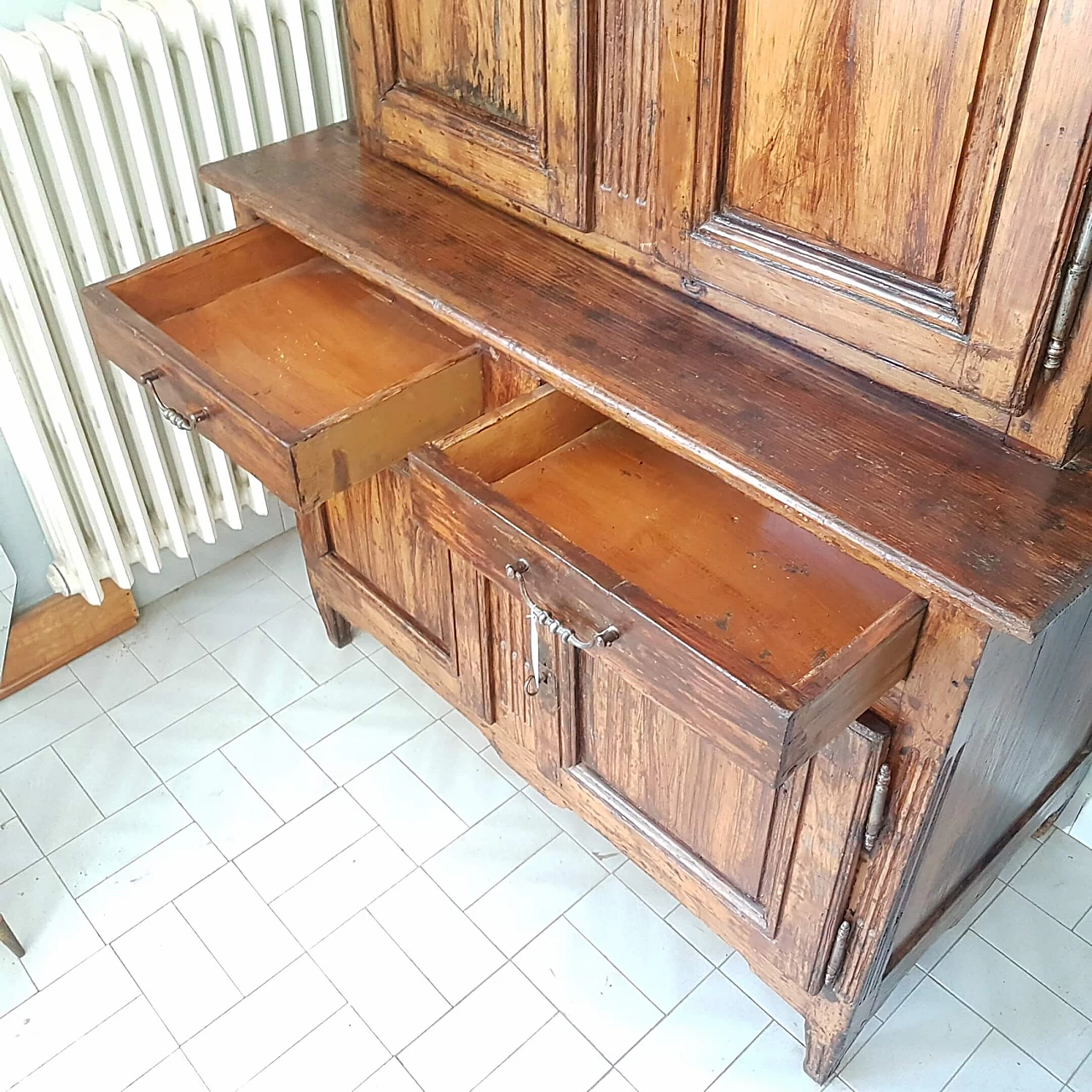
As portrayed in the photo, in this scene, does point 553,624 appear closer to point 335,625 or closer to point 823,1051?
point 823,1051

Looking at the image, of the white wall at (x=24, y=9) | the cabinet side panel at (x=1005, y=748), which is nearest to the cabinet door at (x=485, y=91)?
the white wall at (x=24, y=9)

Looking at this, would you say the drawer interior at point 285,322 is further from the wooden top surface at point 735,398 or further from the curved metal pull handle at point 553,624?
the curved metal pull handle at point 553,624

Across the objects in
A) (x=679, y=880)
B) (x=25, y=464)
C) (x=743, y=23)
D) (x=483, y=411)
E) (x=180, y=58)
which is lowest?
(x=679, y=880)

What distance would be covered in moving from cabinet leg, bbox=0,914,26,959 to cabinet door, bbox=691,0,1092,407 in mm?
1176

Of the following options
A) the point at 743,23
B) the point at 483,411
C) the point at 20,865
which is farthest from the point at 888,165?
the point at 20,865

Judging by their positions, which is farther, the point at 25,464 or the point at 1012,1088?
the point at 25,464

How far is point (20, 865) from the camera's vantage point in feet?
5.20

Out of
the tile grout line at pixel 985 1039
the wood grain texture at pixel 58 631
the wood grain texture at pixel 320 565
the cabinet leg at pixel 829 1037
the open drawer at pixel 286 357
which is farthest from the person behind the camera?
the wood grain texture at pixel 58 631

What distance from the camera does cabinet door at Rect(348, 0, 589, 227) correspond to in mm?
1141

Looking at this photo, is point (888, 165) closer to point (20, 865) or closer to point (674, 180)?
point (674, 180)

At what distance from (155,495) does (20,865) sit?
585 mm

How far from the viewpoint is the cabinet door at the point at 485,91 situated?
3.74 ft

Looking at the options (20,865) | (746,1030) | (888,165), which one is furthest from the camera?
(20,865)

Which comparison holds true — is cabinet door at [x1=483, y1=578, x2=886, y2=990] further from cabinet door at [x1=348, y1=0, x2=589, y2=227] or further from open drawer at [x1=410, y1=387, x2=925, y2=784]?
cabinet door at [x1=348, y1=0, x2=589, y2=227]
